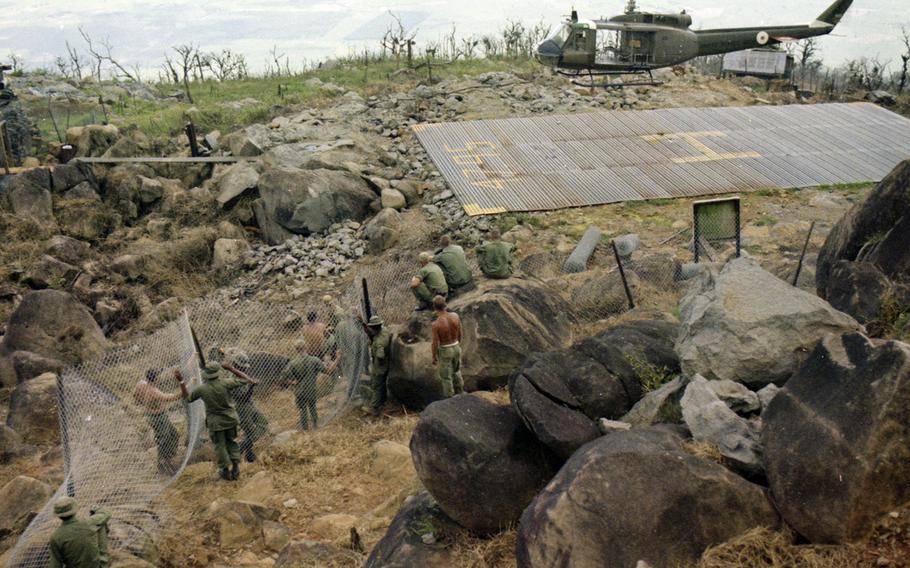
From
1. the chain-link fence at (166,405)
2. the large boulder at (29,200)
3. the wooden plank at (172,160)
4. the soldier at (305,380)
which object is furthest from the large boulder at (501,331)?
the large boulder at (29,200)

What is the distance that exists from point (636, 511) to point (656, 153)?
50.1 ft

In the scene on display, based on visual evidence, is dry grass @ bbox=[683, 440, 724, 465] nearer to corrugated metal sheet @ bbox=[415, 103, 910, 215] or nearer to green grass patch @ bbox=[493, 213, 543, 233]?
green grass patch @ bbox=[493, 213, 543, 233]

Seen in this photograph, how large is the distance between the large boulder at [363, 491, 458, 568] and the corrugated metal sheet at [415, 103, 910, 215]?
397 inches

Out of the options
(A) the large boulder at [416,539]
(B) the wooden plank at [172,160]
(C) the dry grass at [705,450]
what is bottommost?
(A) the large boulder at [416,539]

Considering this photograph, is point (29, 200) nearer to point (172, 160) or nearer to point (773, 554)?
point (172, 160)

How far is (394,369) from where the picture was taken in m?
10.2

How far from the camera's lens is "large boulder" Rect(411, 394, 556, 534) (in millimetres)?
6137

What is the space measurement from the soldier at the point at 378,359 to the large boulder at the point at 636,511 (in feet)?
16.6

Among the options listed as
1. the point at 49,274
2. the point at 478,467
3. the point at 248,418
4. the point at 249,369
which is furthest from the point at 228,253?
the point at 478,467

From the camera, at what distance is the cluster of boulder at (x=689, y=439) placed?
16.3 feet

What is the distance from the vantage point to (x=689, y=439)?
20.0 ft

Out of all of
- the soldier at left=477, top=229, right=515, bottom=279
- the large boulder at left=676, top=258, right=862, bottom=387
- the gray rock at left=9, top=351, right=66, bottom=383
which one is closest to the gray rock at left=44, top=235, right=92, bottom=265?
the gray rock at left=9, top=351, right=66, bottom=383

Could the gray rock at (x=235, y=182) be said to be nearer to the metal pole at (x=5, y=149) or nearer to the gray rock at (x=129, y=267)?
the gray rock at (x=129, y=267)

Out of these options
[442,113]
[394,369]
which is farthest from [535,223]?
[442,113]
